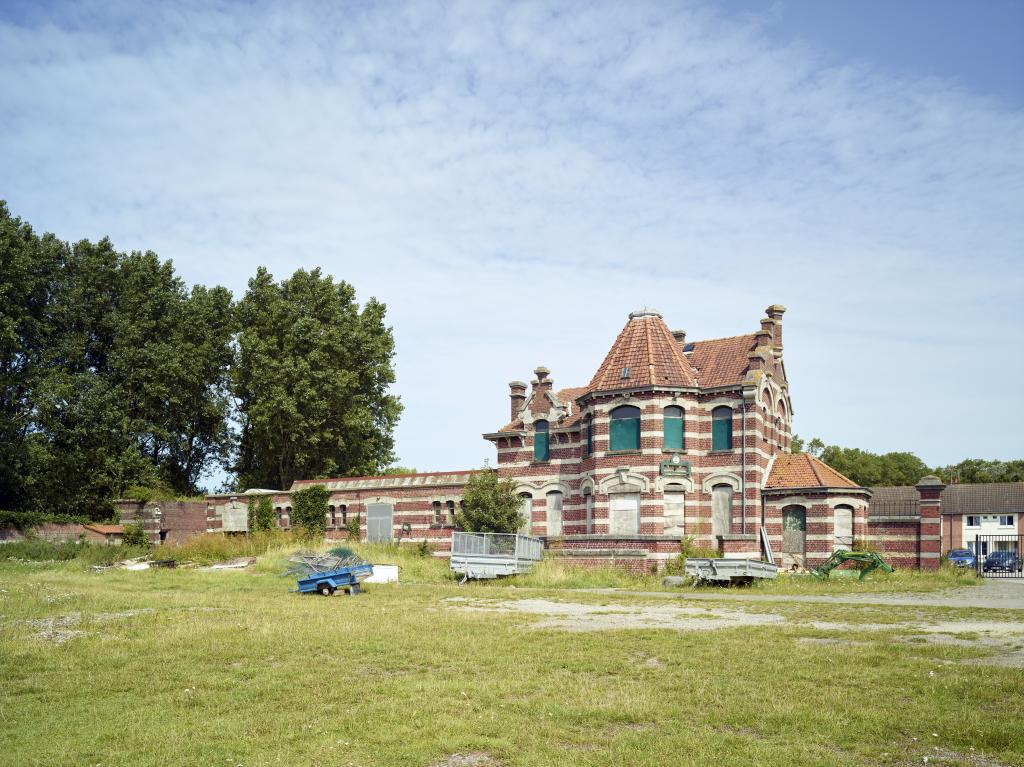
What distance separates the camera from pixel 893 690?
11891 millimetres

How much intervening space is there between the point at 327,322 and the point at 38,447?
1756 centimetres

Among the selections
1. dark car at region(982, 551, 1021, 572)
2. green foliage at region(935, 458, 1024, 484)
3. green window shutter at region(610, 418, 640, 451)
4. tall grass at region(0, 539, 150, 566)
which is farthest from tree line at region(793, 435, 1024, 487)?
tall grass at region(0, 539, 150, 566)

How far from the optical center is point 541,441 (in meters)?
44.8

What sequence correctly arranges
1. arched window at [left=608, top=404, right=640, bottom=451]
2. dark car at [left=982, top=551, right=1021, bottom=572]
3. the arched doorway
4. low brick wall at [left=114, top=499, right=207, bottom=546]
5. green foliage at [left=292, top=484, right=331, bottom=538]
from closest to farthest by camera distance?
the arched doorway
arched window at [left=608, top=404, right=640, bottom=451]
dark car at [left=982, top=551, right=1021, bottom=572]
green foliage at [left=292, top=484, right=331, bottom=538]
low brick wall at [left=114, top=499, right=207, bottom=546]

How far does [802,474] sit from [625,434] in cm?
767

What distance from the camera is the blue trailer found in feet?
87.2

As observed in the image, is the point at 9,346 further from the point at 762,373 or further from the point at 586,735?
the point at 586,735

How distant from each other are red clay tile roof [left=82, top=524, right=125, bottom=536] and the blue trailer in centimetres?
2787

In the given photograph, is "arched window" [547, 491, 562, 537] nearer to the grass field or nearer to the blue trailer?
the blue trailer

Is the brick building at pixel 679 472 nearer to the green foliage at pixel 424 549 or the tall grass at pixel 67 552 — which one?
the green foliage at pixel 424 549

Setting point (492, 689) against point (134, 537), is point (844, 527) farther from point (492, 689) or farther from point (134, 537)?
point (134, 537)

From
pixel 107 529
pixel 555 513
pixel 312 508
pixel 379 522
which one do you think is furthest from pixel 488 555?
pixel 107 529

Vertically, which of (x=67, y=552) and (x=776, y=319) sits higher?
(x=776, y=319)

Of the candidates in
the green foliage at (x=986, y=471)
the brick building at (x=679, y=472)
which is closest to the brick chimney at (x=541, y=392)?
the brick building at (x=679, y=472)
